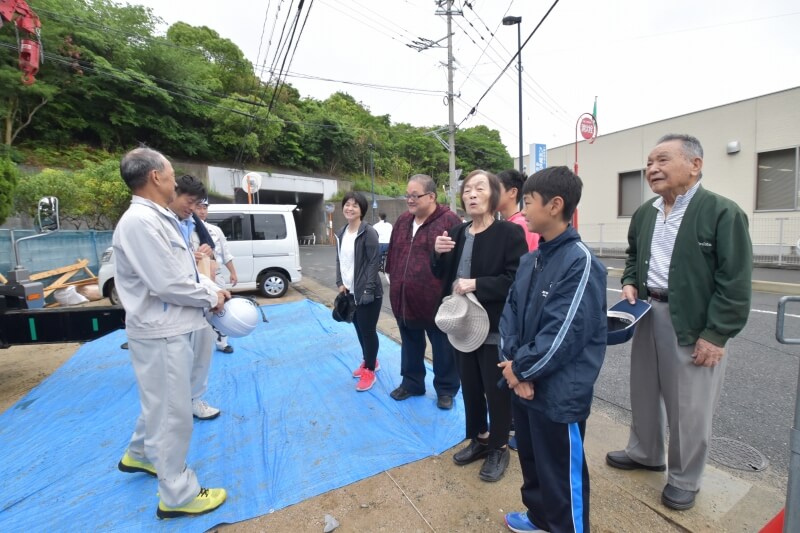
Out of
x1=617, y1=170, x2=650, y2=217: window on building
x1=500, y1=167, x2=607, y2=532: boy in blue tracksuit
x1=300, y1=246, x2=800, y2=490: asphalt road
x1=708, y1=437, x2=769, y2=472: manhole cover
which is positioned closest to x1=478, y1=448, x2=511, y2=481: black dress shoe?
x1=500, y1=167, x2=607, y2=532: boy in blue tracksuit

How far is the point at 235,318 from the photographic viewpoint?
2.44 m

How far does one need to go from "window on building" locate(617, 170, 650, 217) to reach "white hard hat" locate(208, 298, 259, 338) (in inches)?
591

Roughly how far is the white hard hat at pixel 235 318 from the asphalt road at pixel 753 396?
113 inches

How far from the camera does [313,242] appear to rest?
92.1ft

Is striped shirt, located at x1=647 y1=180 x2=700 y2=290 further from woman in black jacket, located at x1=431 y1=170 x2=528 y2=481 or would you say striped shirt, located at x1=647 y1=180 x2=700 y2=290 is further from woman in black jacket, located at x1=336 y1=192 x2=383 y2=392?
woman in black jacket, located at x1=336 y1=192 x2=383 y2=392

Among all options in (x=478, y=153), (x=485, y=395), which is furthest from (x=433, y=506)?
(x=478, y=153)

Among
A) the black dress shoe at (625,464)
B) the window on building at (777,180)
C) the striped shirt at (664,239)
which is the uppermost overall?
the window on building at (777,180)

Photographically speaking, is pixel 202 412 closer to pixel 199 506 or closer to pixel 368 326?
pixel 199 506

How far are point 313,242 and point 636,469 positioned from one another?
89.0 feet

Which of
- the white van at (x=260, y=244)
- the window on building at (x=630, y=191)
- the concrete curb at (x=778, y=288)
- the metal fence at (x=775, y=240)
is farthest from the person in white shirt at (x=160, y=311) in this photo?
the window on building at (x=630, y=191)

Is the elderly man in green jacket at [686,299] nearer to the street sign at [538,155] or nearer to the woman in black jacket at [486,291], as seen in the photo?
the woman in black jacket at [486,291]

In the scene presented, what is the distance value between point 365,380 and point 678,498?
2.37m

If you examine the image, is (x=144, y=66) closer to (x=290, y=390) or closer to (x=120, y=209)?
(x=120, y=209)

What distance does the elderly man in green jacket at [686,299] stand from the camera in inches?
69.9
